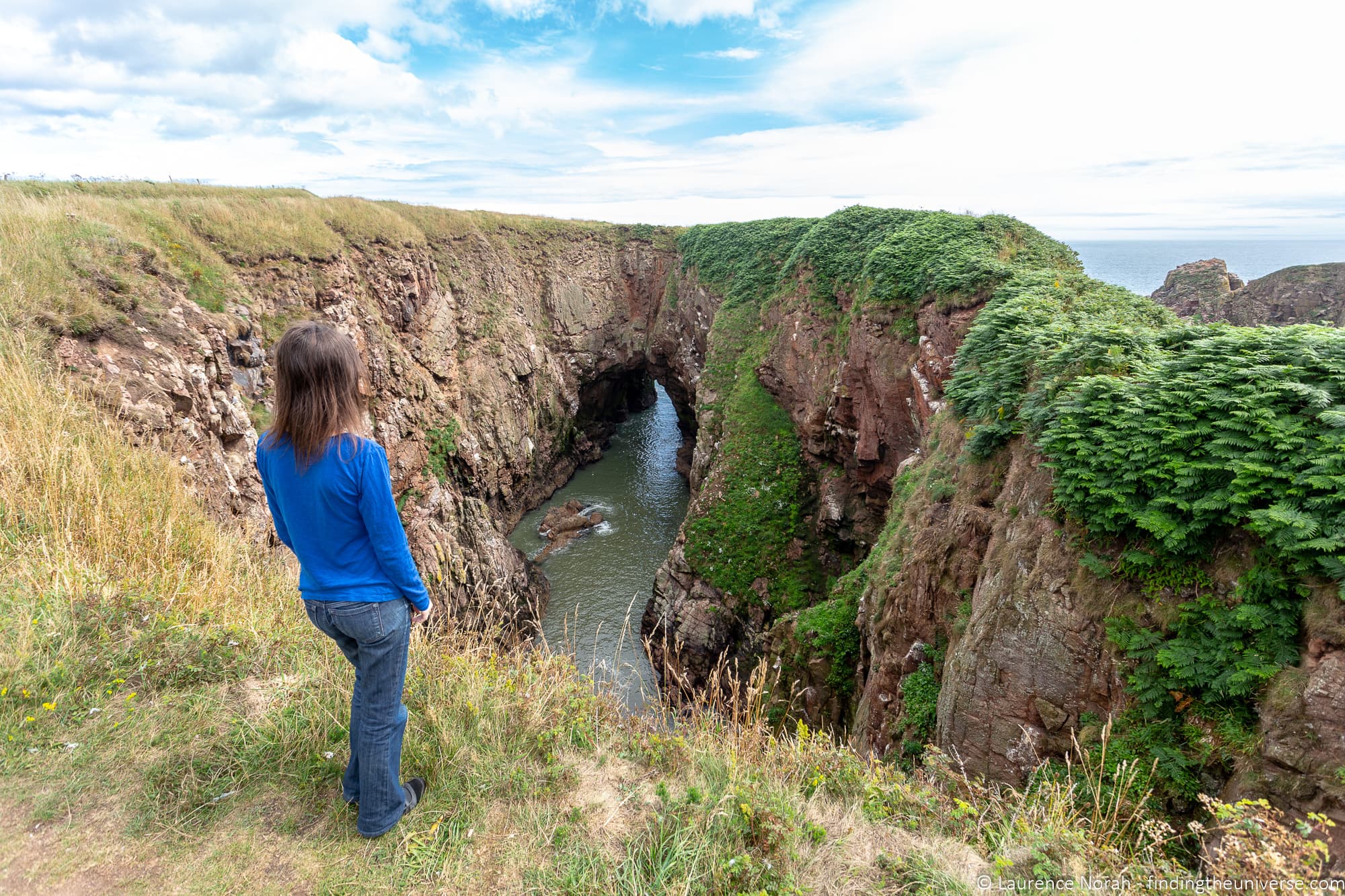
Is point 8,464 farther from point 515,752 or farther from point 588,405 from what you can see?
point 588,405

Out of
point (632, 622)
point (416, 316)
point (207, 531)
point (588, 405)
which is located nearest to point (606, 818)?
point (207, 531)

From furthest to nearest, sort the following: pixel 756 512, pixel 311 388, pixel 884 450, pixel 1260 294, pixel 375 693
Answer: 1. pixel 1260 294
2. pixel 756 512
3. pixel 884 450
4. pixel 375 693
5. pixel 311 388

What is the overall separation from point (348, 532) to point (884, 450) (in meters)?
16.3

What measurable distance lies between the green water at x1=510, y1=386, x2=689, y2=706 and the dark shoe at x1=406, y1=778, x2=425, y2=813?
10291 millimetres

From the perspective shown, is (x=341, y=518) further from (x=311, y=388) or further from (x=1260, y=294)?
(x=1260, y=294)

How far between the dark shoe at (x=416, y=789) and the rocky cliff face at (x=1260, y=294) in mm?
45651

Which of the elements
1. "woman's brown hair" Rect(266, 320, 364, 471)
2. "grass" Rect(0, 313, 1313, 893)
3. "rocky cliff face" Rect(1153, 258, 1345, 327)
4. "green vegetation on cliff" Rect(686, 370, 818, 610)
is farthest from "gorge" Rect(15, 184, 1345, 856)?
"rocky cliff face" Rect(1153, 258, 1345, 327)

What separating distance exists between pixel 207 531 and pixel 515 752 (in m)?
4.62

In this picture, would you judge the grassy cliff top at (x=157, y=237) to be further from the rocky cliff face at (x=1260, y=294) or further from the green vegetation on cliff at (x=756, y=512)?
the rocky cliff face at (x=1260, y=294)

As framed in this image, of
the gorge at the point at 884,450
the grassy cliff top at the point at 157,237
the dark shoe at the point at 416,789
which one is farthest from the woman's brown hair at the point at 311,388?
the grassy cliff top at the point at 157,237

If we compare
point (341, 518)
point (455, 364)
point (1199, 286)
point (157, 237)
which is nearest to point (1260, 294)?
point (1199, 286)

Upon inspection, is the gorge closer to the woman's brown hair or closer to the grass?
the grass

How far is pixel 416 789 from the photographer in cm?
361

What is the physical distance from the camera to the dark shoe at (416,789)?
3486mm
